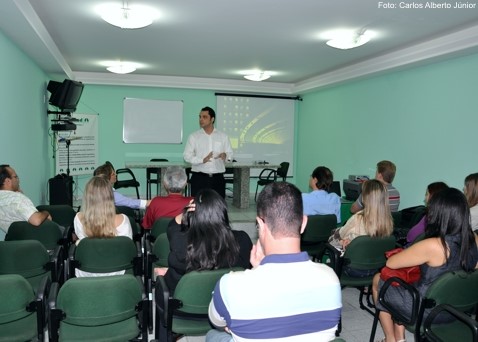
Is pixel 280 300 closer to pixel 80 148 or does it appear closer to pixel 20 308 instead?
pixel 20 308

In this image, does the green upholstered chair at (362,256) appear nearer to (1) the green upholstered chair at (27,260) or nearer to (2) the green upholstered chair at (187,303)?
(2) the green upholstered chair at (187,303)

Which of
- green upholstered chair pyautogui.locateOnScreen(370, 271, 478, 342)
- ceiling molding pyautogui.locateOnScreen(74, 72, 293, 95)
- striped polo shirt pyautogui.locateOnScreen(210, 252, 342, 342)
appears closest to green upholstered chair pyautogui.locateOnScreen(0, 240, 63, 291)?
striped polo shirt pyautogui.locateOnScreen(210, 252, 342, 342)

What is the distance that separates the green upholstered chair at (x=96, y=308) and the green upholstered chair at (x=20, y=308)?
0.08m

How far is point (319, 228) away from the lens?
3.59m

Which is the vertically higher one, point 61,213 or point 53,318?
point 61,213

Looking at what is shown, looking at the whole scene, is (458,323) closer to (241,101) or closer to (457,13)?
(457,13)

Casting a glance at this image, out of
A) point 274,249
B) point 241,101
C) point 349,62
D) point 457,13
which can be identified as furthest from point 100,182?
point 241,101

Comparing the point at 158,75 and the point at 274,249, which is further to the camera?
the point at 158,75

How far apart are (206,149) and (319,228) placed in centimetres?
262

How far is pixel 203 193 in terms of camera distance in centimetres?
214

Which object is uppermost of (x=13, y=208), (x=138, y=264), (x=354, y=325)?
(x=13, y=208)

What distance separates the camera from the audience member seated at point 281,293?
1178 millimetres

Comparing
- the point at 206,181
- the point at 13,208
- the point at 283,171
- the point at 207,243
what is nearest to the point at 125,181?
the point at 206,181

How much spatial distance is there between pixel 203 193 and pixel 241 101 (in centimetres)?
719
